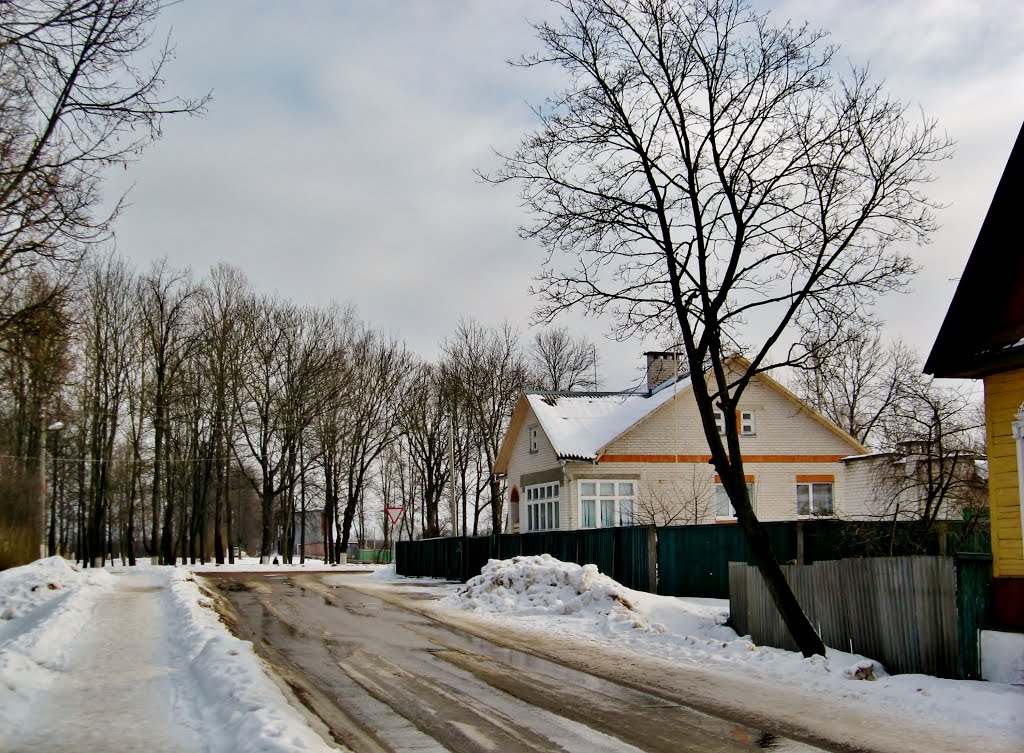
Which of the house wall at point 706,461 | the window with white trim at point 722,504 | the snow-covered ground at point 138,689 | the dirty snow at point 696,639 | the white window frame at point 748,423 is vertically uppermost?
the white window frame at point 748,423

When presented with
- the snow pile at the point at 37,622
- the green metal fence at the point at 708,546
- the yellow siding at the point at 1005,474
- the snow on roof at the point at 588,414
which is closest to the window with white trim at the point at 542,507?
the snow on roof at the point at 588,414

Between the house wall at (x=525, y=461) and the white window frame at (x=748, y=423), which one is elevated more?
the white window frame at (x=748, y=423)

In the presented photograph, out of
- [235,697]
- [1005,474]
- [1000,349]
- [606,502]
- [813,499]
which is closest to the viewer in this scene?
[235,697]

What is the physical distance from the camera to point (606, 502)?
34.6 m

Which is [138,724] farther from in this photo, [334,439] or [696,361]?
[334,439]

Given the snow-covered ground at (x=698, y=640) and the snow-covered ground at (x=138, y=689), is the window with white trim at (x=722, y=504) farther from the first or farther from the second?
the snow-covered ground at (x=138, y=689)

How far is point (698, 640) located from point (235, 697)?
8.04m

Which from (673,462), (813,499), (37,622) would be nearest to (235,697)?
(37,622)

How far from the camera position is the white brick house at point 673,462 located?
34.4m

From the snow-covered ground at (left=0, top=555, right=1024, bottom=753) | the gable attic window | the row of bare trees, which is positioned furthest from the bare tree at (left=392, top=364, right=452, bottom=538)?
the snow-covered ground at (left=0, top=555, right=1024, bottom=753)

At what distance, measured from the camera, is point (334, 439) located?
55219 millimetres

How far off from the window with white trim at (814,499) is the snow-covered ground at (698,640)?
54.3 ft

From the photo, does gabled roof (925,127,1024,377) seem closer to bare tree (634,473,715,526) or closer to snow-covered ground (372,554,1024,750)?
snow-covered ground (372,554,1024,750)

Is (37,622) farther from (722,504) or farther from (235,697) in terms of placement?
(722,504)
